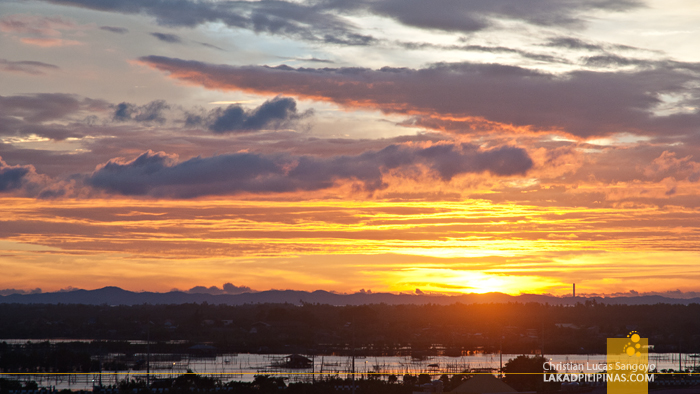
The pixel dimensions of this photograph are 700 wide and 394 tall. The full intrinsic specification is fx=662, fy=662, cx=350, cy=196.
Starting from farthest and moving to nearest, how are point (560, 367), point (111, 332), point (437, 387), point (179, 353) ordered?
1. point (111, 332)
2. point (179, 353)
3. point (560, 367)
4. point (437, 387)

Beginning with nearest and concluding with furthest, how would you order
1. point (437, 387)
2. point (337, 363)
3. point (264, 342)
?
1. point (437, 387)
2. point (337, 363)
3. point (264, 342)

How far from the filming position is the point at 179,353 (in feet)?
473

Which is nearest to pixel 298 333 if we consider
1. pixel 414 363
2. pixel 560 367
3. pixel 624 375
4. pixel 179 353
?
pixel 179 353

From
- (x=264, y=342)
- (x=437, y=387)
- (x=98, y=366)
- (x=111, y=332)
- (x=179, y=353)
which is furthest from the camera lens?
(x=111, y=332)

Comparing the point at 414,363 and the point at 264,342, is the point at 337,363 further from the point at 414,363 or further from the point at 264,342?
the point at 264,342

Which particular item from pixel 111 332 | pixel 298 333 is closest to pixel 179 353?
pixel 298 333

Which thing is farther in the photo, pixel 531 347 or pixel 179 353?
pixel 531 347

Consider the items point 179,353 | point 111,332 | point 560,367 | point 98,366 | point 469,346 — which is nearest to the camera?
point 560,367

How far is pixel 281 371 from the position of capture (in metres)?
114

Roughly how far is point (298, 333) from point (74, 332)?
67.2 meters

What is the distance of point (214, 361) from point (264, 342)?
3208 cm

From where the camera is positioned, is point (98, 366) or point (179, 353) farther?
point (179, 353)

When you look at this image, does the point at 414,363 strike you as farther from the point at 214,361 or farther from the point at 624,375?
A: the point at 624,375

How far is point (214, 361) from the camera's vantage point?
132 metres
